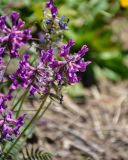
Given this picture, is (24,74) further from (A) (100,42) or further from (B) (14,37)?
(A) (100,42)

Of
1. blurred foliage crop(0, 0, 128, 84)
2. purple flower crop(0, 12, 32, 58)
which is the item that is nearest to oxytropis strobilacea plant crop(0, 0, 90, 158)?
purple flower crop(0, 12, 32, 58)

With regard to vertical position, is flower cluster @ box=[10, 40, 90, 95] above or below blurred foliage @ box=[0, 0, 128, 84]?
below

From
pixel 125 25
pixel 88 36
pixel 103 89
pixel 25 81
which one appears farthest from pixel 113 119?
pixel 25 81

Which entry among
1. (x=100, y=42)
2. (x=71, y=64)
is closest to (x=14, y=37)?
(x=71, y=64)

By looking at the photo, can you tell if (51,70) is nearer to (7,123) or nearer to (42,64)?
(42,64)

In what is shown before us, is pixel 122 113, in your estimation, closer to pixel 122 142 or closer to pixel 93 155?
pixel 122 142

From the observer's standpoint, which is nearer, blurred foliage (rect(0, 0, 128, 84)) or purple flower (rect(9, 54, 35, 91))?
purple flower (rect(9, 54, 35, 91))

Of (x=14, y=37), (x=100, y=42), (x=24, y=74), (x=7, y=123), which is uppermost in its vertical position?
(x=100, y=42)

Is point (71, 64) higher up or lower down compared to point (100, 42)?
lower down

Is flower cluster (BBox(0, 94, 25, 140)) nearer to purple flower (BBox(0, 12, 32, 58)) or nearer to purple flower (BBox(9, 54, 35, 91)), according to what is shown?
purple flower (BBox(9, 54, 35, 91))

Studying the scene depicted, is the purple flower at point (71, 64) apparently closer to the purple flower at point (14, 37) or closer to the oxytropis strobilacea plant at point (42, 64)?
the oxytropis strobilacea plant at point (42, 64)

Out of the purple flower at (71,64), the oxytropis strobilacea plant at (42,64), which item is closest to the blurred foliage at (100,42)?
the oxytropis strobilacea plant at (42,64)

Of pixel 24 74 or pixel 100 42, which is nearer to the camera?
pixel 24 74
